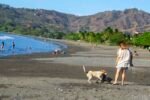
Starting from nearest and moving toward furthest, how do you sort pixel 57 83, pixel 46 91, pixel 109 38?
pixel 46 91 < pixel 57 83 < pixel 109 38

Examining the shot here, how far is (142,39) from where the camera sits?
11862 cm

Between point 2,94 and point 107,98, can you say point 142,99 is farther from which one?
point 2,94

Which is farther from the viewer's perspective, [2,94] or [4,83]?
[4,83]

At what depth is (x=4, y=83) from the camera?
20.3 m

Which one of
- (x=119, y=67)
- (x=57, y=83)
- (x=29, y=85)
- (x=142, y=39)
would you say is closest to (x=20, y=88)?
(x=29, y=85)

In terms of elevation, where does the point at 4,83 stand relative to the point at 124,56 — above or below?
below

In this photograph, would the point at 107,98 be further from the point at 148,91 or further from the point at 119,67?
the point at 119,67

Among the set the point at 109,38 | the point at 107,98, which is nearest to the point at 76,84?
the point at 107,98

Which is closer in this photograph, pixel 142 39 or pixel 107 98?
pixel 107 98

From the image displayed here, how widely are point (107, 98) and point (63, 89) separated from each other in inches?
111

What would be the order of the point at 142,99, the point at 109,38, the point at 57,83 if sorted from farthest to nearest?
1. the point at 109,38
2. the point at 57,83
3. the point at 142,99

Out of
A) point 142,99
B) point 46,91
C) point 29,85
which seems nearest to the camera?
point 142,99

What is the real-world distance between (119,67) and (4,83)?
520cm

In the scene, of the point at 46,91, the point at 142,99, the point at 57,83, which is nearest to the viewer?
the point at 142,99
